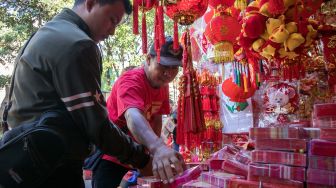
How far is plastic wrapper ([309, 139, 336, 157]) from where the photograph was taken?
977 millimetres

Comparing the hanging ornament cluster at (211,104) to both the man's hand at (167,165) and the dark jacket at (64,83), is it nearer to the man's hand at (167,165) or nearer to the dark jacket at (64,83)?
the man's hand at (167,165)

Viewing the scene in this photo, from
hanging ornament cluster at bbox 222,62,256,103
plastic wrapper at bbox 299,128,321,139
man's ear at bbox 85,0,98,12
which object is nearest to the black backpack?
man's ear at bbox 85,0,98,12

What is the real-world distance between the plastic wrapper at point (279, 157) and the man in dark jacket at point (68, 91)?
36 cm

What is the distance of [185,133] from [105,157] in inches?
25.2

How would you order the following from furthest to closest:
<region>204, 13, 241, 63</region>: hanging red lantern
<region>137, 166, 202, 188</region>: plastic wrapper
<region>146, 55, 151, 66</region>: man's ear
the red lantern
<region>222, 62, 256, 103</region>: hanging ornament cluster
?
the red lantern, <region>222, 62, 256, 103</region>: hanging ornament cluster, <region>204, 13, 241, 63</region>: hanging red lantern, <region>146, 55, 151, 66</region>: man's ear, <region>137, 166, 202, 188</region>: plastic wrapper

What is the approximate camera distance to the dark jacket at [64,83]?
3.85 ft

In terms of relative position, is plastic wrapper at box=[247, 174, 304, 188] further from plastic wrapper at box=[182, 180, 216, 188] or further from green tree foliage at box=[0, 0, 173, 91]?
green tree foliage at box=[0, 0, 173, 91]

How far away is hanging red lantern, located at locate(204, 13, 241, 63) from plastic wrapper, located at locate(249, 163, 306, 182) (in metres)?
1.61

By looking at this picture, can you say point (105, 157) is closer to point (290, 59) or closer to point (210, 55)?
point (290, 59)

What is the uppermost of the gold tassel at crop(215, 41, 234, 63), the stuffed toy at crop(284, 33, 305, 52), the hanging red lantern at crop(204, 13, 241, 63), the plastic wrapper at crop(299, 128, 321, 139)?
the hanging red lantern at crop(204, 13, 241, 63)

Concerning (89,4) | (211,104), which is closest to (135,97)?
(89,4)

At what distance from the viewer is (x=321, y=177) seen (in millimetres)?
962

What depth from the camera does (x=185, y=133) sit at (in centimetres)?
254

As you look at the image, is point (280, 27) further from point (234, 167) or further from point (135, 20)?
point (234, 167)
